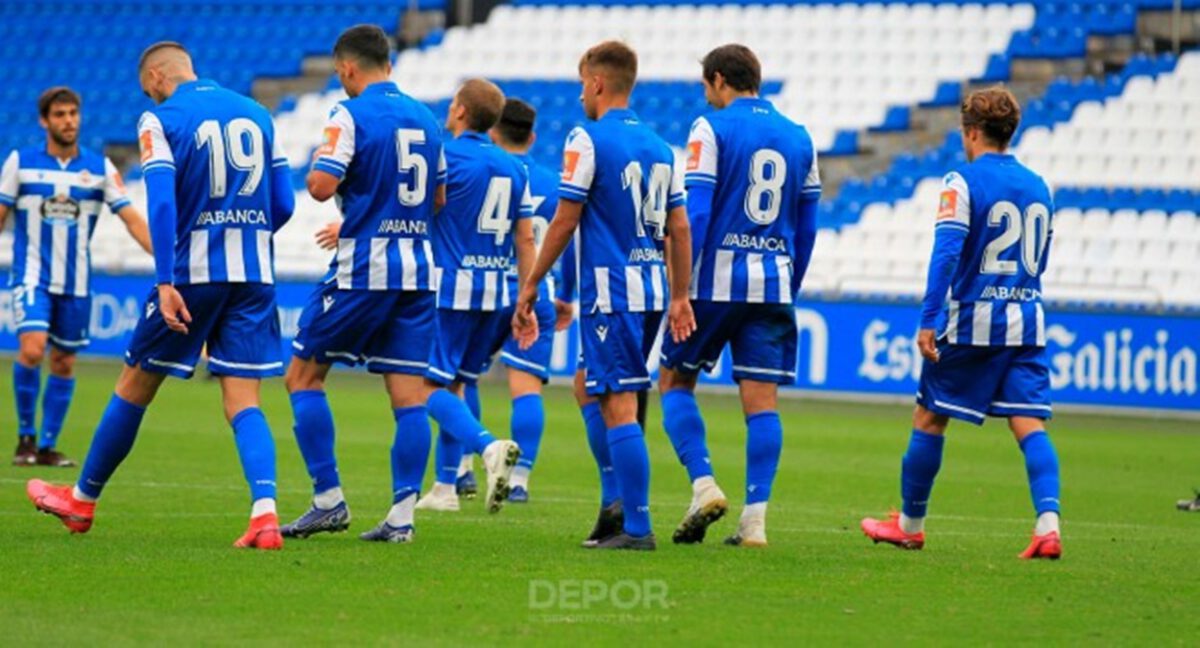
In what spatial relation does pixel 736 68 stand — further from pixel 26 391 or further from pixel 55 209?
pixel 26 391

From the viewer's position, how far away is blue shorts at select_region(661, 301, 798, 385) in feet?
31.1

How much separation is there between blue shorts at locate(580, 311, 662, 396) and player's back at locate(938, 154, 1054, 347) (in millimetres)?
1439

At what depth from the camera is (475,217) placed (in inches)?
439

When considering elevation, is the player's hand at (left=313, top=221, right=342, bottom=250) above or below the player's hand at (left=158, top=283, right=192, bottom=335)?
above

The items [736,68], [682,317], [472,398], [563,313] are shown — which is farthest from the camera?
[472,398]

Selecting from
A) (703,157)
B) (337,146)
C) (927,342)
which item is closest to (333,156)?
(337,146)

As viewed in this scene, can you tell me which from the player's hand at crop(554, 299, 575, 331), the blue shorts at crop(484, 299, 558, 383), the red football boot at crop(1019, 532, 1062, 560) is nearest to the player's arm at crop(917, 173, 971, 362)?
the red football boot at crop(1019, 532, 1062, 560)

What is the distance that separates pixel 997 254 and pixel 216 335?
3366 millimetres

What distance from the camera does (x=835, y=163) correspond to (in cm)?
2798

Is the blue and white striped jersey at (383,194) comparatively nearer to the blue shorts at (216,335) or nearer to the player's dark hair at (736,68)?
the blue shorts at (216,335)

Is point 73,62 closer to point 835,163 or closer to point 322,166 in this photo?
point 835,163

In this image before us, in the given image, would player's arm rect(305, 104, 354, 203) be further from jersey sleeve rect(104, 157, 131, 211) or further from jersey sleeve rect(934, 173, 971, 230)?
jersey sleeve rect(104, 157, 131, 211)

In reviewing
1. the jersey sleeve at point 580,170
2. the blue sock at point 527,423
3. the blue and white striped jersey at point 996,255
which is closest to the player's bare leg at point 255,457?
the jersey sleeve at point 580,170

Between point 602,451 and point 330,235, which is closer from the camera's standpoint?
point 330,235
